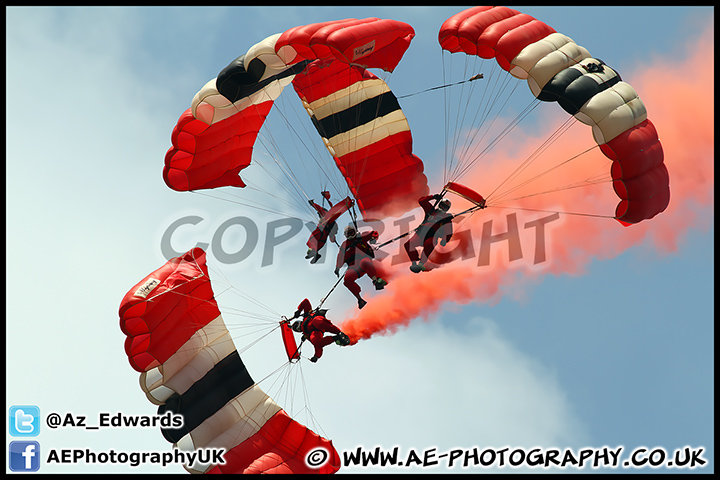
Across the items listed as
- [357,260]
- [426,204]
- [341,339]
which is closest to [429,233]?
[426,204]

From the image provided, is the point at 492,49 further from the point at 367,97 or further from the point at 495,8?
the point at 367,97

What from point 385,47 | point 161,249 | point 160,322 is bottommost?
point 160,322

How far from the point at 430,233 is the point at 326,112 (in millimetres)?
3469

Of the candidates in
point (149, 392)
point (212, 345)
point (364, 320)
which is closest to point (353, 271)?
point (364, 320)

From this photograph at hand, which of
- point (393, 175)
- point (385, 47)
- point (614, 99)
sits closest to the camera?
point (614, 99)

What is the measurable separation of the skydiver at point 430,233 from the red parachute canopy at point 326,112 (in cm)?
196

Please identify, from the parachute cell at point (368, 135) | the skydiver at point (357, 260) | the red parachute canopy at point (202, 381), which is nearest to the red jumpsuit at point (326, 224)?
the skydiver at point (357, 260)

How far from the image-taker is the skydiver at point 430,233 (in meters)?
11.7

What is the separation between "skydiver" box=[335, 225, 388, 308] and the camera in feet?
38.1

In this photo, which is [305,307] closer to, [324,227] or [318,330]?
[318,330]

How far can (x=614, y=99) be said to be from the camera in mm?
10648

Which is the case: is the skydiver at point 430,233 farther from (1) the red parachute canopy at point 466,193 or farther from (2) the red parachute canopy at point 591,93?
(2) the red parachute canopy at point 591,93

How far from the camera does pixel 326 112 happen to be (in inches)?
556

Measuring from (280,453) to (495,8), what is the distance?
22.1 ft
